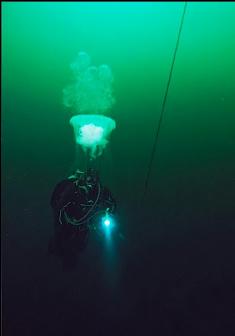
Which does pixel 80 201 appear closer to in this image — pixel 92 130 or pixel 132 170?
pixel 92 130

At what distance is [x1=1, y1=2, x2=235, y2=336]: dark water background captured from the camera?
400 centimetres

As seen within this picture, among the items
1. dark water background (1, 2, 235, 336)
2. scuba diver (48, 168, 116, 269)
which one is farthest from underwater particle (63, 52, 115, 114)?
scuba diver (48, 168, 116, 269)

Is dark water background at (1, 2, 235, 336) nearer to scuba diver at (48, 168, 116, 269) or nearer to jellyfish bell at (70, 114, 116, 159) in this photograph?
jellyfish bell at (70, 114, 116, 159)

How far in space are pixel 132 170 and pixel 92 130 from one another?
1916 millimetres

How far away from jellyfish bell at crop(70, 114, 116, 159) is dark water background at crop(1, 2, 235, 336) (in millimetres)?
190

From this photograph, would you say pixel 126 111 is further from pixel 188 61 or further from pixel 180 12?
pixel 180 12

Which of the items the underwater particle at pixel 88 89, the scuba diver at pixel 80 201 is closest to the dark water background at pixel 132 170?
the underwater particle at pixel 88 89

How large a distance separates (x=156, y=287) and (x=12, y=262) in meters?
3.50

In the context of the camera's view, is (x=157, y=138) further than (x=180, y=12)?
Yes

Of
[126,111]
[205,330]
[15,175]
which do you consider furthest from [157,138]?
[205,330]

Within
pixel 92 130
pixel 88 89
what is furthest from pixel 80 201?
pixel 88 89

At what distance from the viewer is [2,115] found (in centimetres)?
503

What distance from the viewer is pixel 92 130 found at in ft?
14.5

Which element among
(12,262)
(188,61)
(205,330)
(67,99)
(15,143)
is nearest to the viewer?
(188,61)
